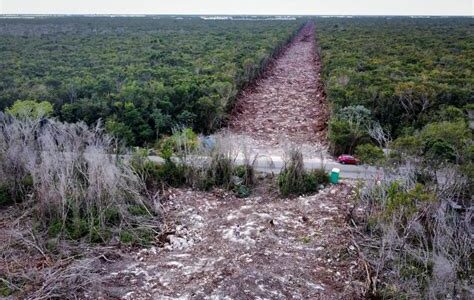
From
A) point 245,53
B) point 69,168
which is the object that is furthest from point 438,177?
point 245,53

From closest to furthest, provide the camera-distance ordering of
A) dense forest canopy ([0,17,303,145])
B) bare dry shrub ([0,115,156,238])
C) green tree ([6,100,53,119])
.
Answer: bare dry shrub ([0,115,156,238]) < green tree ([6,100,53,119]) < dense forest canopy ([0,17,303,145])

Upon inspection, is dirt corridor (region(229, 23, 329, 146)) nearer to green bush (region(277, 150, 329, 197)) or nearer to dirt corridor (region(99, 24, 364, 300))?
green bush (region(277, 150, 329, 197))

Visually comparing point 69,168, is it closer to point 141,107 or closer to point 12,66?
point 141,107

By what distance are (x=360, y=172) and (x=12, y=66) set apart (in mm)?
19718

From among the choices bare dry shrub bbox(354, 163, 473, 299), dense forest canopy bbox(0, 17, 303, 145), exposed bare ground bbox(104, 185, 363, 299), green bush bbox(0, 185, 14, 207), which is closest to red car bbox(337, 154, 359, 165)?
exposed bare ground bbox(104, 185, 363, 299)

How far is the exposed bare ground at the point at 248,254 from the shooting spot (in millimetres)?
7004

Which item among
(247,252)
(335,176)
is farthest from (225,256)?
(335,176)

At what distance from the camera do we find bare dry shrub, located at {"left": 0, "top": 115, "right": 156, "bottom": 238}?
28.6 ft

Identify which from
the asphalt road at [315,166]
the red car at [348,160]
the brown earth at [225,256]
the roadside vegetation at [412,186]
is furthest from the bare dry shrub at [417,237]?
the red car at [348,160]

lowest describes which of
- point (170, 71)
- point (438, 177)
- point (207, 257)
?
point (207, 257)

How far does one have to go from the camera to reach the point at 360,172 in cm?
1141

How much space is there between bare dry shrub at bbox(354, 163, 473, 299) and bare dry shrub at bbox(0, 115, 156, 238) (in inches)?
188

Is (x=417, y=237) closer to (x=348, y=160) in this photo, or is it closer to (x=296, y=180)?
(x=296, y=180)

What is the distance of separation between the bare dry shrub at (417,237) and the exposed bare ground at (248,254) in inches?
20.5
